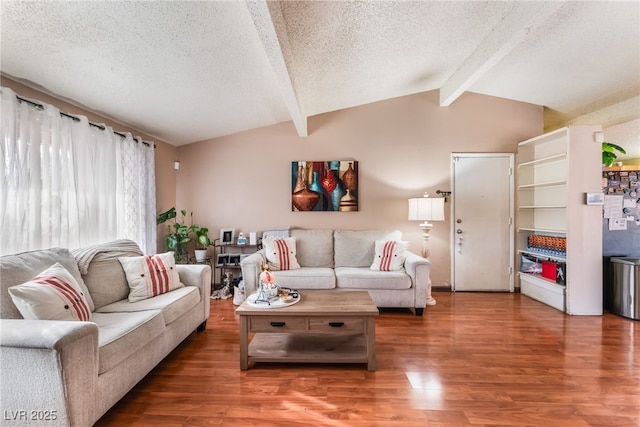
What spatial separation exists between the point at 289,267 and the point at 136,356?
1914 millimetres

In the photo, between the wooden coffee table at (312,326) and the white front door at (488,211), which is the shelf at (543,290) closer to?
the white front door at (488,211)

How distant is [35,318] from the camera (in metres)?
1.54

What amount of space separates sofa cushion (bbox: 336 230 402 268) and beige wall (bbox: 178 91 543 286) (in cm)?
28

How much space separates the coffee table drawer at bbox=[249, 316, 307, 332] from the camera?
209 cm

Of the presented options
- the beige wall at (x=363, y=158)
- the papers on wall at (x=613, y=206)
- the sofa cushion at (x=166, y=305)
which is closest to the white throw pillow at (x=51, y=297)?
the sofa cushion at (x=166, y=305)

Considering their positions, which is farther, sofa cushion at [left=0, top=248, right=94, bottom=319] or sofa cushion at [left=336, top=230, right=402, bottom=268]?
sofa cushion at [left=336, top=230, right=402, bottom=268]

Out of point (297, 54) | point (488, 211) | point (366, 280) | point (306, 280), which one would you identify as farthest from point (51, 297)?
point (488, 211)

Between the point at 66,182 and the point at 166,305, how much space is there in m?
1.38

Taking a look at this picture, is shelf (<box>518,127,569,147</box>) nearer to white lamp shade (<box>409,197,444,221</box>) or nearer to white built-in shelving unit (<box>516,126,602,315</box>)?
white built-in shelving unit (<box>516,126,602,315</box>)

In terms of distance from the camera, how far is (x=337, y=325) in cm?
211

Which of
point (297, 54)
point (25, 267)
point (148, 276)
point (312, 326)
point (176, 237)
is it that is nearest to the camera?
point (25, 267)

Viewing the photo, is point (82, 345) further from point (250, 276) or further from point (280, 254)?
point (280, 254)

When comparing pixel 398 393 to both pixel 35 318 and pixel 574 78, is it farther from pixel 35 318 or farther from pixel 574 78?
pixel 574 78

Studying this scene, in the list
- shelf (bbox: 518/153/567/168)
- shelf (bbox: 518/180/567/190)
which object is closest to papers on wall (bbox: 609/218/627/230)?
shelf (bbox: 518/180/567/190)
